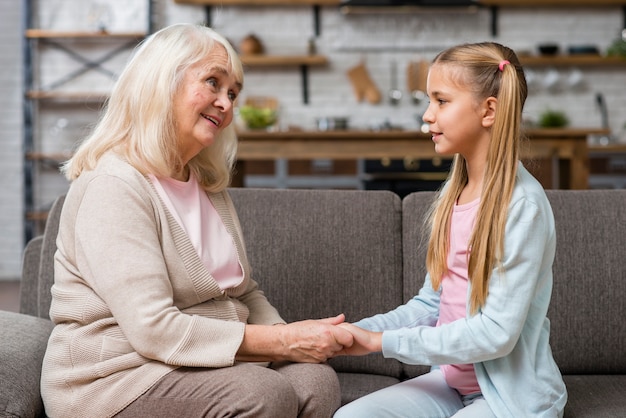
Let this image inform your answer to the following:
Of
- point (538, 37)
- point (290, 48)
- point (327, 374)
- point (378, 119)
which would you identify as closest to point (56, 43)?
point (290, 48)

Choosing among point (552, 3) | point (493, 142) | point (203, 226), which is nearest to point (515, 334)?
point (493, 142)

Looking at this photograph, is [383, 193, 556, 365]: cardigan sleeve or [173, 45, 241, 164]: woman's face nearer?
[383, 193, 556, 365]: cardigan sleeve

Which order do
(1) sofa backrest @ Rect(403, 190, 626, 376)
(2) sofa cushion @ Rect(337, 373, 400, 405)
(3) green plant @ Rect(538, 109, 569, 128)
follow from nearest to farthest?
(2) sofa cushion @ Rect(337, 373, 400, 405) < (1) sofa backrest @ Rect(403, 190, 626, 376) < (3) green plant @ Rect(538, 109, 569, 128)

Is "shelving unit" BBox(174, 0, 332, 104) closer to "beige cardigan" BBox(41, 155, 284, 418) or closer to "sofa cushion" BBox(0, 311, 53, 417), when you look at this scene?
"sofa cushion" BBox(0, 311, 53, 417)

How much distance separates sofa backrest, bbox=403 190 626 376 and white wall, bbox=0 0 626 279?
14.7ft

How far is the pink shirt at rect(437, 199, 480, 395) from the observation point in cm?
171

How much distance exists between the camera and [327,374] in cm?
171

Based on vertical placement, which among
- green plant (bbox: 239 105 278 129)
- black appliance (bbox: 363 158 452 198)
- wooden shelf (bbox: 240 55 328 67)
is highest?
wooden shelf (bbox: 240 55 328 67)

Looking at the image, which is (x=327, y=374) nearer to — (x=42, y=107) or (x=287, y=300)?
(x=287, y=300)

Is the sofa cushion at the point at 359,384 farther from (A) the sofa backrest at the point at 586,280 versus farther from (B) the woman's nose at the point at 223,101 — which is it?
(B) the woman's nose at the point at 223,101

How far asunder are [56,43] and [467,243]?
18.7 feet

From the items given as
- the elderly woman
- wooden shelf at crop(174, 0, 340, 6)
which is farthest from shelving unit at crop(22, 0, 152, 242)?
the elderly woman

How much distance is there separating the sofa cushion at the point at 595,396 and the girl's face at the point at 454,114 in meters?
0.62

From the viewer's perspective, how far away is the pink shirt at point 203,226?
1770mm
